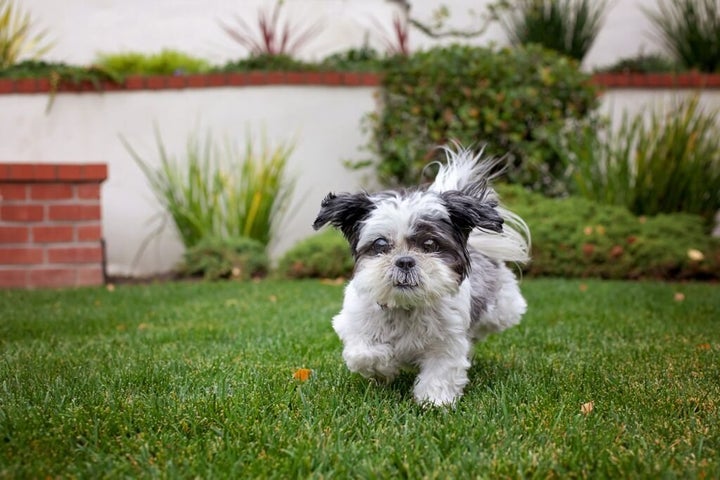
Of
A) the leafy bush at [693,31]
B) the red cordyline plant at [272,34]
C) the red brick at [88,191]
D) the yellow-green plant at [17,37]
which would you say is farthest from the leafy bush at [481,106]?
the yellow-green plant at [17,37]

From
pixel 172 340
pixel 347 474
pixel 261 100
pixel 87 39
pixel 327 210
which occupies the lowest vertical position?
pixel 172 340

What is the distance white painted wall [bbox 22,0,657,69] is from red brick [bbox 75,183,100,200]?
10.4ft

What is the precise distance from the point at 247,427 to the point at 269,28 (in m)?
8.57

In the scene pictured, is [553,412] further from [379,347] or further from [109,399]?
[109,399]

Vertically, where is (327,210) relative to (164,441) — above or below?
above

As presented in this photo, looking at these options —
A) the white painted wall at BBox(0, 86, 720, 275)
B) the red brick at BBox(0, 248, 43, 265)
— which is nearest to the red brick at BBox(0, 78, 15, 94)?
the white painted wall at BBox(0, 86, 720, 275)

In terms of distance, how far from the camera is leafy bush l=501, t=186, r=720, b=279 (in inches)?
305

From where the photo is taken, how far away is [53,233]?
25.1 feet

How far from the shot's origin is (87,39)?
10602 mm

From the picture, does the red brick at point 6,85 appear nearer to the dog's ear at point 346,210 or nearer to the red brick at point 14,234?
the red brick at point 14,234

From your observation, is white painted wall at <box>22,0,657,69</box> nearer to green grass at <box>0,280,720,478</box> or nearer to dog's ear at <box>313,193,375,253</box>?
green grass at <box>0,280,720,478</box>

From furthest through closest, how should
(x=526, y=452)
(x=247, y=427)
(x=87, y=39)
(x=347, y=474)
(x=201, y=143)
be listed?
(x=87, y=39) → (x=201, y=143) → (x=247, y=427) → (x=526, y=452) → (x=347, y=474)

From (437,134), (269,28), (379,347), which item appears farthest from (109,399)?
(269,28)

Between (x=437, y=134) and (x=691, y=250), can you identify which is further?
(x=437, y=134)
